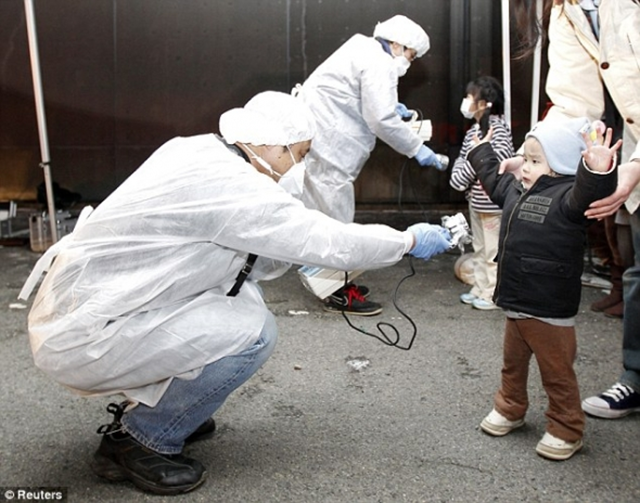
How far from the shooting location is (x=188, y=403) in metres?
2.60

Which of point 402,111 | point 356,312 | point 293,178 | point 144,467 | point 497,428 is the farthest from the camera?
point 402,111

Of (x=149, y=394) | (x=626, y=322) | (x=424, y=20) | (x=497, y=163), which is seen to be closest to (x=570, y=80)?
(x=497, y=163)

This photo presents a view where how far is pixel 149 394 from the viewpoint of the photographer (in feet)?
8.53

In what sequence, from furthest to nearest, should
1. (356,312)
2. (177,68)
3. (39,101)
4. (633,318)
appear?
(177,68)
(39,101)
(356,312)
(633,318)

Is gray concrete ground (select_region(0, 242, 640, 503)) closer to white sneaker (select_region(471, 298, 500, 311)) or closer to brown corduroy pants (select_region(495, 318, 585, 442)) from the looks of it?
brown corduroy pants (select_region(495, 318, 585, 442))

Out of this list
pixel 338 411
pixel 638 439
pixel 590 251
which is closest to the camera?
pixel 638 439

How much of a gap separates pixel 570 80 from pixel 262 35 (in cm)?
431

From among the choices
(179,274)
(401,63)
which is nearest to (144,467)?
(179,274)

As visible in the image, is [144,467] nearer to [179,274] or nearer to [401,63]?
[179,274]

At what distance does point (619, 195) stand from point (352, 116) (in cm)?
238

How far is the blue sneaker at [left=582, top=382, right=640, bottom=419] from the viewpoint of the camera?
3205 millimetres

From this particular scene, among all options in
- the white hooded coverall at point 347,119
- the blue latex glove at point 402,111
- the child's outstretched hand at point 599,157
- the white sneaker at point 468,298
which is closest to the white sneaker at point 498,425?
the child's outstretched hand at point 599,157

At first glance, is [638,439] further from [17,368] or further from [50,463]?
[17,368]

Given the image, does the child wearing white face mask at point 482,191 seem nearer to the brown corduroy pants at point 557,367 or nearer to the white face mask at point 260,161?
the brown corduroy pants at point 557,367
